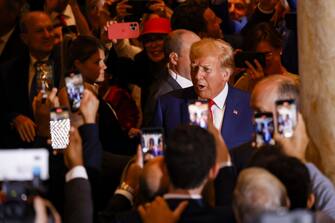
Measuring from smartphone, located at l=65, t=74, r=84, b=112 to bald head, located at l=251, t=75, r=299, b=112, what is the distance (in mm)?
1012

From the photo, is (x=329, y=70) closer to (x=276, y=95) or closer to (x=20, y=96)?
(x=276, y=95)

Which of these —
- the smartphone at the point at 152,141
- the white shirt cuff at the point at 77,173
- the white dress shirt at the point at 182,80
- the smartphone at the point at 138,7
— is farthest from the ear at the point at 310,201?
the smartphone at the point at 138,7

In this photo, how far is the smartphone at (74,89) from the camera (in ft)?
22.2

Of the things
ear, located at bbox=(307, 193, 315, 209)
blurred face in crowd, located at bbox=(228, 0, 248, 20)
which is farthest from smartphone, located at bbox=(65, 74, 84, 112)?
blurred face in crowd, located at bbox=(228, 0, 248, 20)

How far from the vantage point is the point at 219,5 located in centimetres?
1096

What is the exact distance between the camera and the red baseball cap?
9.85 metres

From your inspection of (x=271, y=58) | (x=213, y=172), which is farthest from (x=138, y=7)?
(x=213, y=172)

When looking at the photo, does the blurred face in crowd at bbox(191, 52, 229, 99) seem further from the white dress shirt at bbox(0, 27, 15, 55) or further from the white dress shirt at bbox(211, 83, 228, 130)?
the white dress shirt at bbox(0, 27, 15, 55)

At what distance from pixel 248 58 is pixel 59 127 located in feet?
8.80

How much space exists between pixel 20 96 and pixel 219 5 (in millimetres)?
2798

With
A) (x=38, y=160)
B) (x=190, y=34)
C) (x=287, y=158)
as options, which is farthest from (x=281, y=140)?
(x=190, y=34)

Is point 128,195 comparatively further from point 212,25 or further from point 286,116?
point 212,25

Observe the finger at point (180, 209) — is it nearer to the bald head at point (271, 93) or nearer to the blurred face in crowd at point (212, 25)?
the bald head at point (271, 93)

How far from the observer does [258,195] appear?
5250 mm
